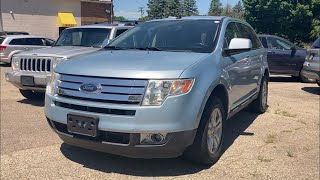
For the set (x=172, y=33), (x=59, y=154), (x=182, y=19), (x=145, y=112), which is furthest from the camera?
(x=182, y=19)

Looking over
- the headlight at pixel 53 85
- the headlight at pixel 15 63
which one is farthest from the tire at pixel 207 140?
the headlight at pixel 15 63

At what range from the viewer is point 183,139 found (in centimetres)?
382

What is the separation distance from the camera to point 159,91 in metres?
3.73

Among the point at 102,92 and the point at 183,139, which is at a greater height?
the point at 102,92

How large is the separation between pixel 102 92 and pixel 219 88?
1472 millimetres

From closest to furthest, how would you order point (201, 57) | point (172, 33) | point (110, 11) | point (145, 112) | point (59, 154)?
point (145, 112), point (201, 57), point (59, 154), point (172, 33), point (110, 11)

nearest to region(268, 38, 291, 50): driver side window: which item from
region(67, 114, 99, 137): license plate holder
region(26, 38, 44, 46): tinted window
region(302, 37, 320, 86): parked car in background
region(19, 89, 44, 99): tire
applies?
region(302, 37, 320, 86): parked car in background

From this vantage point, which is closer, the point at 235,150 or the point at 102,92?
the point at 102,92

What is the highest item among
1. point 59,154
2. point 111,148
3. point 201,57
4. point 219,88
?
point 201,57

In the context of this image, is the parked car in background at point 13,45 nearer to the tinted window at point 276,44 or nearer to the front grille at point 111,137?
the tinted window at point 276,44

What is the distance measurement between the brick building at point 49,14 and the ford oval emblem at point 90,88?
30.2 meters

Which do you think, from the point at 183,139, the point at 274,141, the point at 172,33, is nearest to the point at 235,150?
the point at 274,141

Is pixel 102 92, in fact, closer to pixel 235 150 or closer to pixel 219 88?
pixel 219 88

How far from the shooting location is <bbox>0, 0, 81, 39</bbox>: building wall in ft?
103
